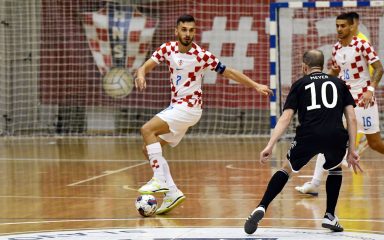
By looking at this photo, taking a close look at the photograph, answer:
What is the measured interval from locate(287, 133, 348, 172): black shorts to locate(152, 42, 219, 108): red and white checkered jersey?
223cm

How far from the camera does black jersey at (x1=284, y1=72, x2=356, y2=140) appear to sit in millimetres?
8688

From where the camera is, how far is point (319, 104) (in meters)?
8.71

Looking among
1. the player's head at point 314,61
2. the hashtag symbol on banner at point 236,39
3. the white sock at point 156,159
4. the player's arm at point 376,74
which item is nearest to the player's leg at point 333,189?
the player's head at point 314,61

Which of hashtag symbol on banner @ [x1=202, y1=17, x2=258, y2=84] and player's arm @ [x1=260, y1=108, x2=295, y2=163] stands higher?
Answer: hashtag symbol on banner @ [x1=202, y1=17, x2=258, y2=84]

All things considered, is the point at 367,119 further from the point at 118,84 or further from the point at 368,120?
the point at 118,84

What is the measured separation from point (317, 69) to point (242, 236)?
170 cm

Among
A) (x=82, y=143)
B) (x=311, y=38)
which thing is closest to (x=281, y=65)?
(x=311, y=38)

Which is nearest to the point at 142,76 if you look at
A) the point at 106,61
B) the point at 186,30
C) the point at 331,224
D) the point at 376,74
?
the point at 186,30

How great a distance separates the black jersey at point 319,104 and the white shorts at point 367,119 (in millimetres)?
4321

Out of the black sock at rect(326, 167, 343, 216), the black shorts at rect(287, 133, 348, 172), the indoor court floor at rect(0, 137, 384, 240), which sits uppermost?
the black shorts at rect(287, 133, 348, 172)

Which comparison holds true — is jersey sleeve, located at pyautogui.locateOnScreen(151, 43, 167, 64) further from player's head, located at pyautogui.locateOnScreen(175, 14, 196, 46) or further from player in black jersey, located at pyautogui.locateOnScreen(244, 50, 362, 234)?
player in black jersey, located at pyautogui.locateOnScreen(244, 50, 362, 234)

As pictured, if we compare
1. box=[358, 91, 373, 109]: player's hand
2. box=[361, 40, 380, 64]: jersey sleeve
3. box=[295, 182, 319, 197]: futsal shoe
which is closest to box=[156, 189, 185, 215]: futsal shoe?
box=[295, 182, 319, 197]: futsal shoe

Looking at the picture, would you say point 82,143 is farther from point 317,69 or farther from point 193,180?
point 317,69

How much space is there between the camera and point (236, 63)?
22547 millimetres
